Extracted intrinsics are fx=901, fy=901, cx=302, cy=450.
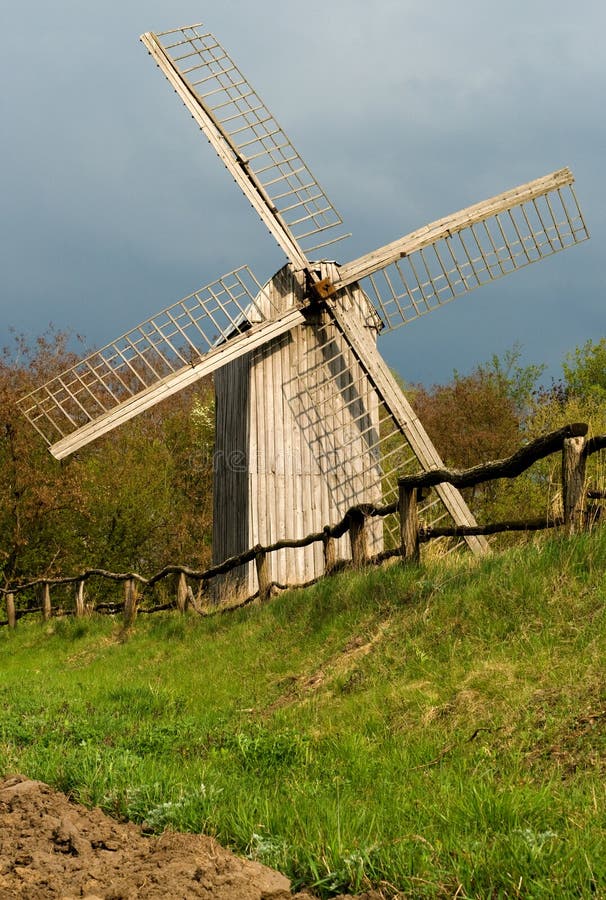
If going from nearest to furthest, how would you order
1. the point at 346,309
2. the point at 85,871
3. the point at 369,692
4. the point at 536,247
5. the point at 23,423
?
the point at 85,871
the point at 369,692
the point at 346,309
the point at 536,247
the point at 23,423

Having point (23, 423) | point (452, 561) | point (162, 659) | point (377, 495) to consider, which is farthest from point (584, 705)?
point (23, 423)

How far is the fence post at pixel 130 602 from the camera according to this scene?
15367 millimetres

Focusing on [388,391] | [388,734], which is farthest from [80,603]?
[388,734]

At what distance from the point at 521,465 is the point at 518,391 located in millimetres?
26592

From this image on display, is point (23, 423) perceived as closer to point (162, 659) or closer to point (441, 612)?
point (162, 659)

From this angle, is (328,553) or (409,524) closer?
(409,524)

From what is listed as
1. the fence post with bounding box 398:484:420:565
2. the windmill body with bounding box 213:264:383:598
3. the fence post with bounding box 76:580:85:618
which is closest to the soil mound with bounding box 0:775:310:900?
the fence post with bounding box 398:484:420:565

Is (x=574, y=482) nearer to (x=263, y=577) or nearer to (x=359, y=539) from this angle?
(x=359, y=539)

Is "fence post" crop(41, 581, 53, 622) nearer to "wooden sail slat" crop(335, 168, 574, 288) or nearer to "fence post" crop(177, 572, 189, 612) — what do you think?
"fence post" crop(177, 572, 189, 612)

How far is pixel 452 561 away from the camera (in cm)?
854

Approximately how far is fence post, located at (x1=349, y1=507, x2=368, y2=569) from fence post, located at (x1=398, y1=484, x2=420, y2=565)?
1103mm

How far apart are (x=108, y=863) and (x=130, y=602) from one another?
11976 mm

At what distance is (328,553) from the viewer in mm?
11453

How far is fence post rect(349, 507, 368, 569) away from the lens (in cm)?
1041
